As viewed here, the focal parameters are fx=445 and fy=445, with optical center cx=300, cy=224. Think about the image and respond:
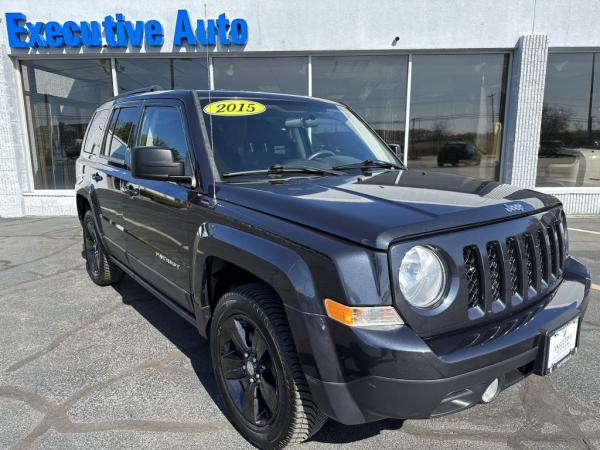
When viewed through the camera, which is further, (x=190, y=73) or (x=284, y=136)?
(x=190, y=73)

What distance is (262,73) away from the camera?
29.2ft

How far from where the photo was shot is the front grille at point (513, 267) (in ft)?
6.06

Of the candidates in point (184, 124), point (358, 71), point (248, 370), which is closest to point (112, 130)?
point (184, 124)

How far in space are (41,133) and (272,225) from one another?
9.63 m

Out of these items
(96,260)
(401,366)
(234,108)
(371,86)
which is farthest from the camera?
(371,86)

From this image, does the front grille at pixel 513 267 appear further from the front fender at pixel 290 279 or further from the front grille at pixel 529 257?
the front fender at pixel 290 279

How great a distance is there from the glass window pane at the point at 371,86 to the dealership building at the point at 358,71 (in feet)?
0.07

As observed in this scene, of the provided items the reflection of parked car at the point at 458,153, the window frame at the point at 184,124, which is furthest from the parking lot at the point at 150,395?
the reflection of parked car at the point at 458,153

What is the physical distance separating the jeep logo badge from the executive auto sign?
7.40m

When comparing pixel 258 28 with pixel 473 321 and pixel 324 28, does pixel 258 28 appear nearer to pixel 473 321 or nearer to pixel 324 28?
pixel 324 28

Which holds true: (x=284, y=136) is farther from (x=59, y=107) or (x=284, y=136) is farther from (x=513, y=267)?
(x=59, y=107)

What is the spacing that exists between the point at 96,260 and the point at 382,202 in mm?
3838

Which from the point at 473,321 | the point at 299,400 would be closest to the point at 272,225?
the point at 299,400

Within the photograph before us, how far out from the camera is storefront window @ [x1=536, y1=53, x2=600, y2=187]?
878 centimetres
